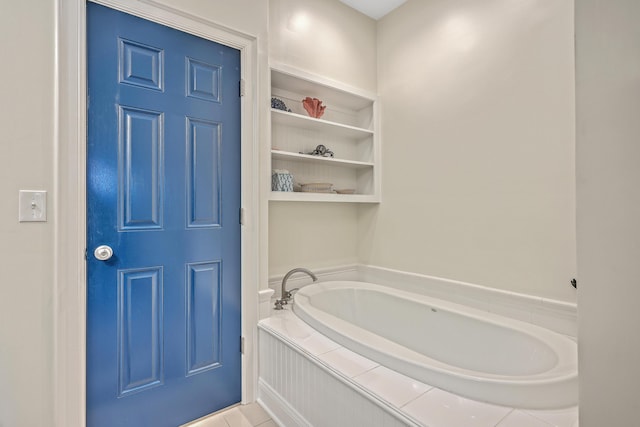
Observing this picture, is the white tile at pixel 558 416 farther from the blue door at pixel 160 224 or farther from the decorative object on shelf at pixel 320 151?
the decorative object on shelf at pixel 320 151

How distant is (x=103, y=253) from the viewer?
1.38 meters

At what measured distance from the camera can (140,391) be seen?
1.48 meters

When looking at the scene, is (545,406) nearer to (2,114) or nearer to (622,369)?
(622,369)

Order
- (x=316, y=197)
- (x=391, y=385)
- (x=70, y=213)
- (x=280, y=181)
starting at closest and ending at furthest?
1. (x=391, y=385)
2. (x=70, y=213)
3. (x=280, y=181)
4. (x=316, y=197)

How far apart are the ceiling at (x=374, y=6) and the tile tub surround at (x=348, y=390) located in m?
2.43

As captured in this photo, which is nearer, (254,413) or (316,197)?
(254,413)

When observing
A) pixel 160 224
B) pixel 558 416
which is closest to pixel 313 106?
pixel 160 224

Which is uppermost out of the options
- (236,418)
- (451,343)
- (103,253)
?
(103,253)

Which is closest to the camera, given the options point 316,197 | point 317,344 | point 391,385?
point 391,385

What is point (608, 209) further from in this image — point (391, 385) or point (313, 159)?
point (313, 159)

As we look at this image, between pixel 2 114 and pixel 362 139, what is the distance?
2216mm

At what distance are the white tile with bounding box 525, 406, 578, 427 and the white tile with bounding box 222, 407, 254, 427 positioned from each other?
4.41 feet

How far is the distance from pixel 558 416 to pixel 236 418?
1508 millimetres

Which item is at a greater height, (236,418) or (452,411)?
(452,411)
